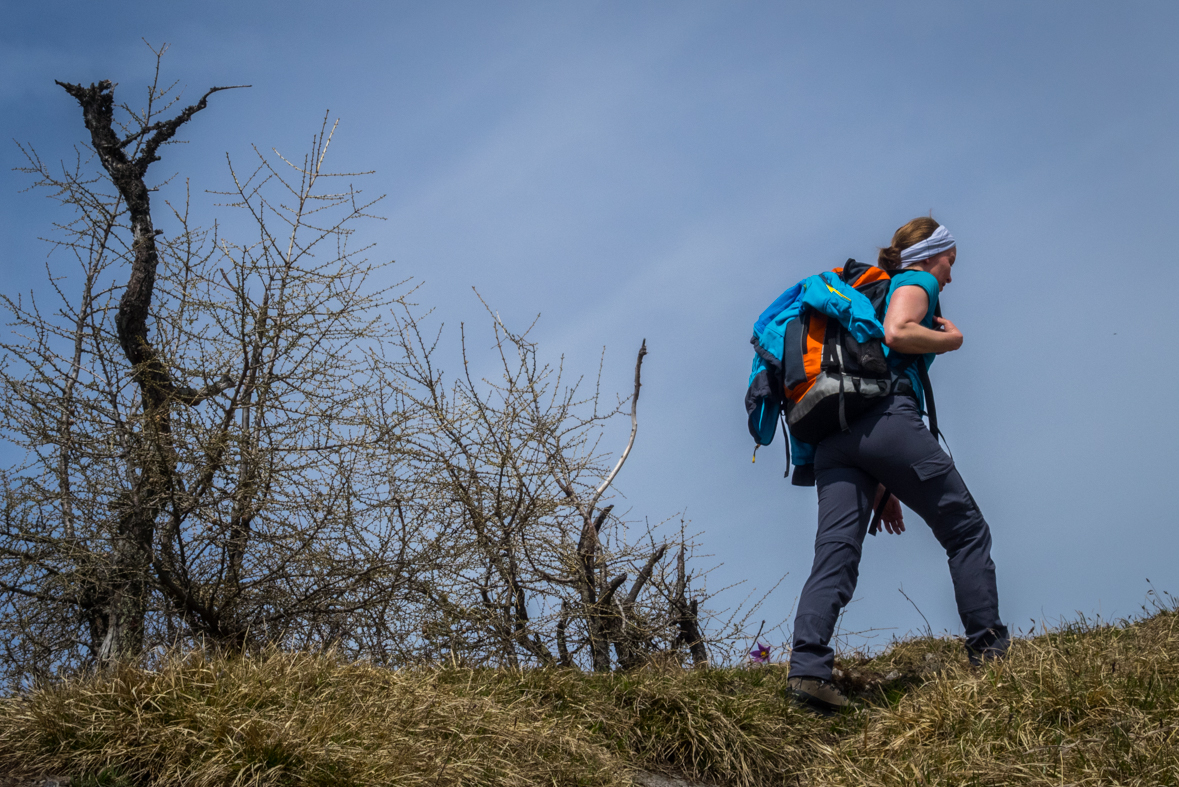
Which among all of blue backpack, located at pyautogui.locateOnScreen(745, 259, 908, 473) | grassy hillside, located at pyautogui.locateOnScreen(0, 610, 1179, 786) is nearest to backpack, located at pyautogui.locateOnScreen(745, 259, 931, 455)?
blue backpack, located at pyautogui.locateOnScreen(745, 259, 908, 473)

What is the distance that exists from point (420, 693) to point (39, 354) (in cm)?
343

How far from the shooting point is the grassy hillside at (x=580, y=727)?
295cm

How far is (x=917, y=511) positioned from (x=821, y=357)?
859 mm

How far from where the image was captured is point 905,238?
14.7 feet

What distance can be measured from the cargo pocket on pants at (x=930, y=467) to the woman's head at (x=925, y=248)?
0.91 meters

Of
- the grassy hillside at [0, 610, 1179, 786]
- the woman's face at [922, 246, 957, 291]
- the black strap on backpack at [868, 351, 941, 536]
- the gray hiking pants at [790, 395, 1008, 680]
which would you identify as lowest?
the grassy hillside at [0, 610, 1179, 786]

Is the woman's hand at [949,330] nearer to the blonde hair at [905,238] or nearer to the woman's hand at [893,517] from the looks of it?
the blonde hair at [905,238]

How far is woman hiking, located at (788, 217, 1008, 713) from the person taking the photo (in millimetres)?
4023

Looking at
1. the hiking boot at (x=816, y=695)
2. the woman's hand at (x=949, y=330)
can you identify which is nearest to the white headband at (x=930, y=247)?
the woman's hand at (x=949, y=330)

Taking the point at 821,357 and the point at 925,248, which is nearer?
the point at 821,357

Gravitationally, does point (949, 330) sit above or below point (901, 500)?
above

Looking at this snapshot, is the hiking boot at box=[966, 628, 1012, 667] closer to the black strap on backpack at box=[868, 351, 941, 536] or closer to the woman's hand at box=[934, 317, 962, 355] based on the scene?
the black strap on backpack at box=[868, 351, 941, 536]

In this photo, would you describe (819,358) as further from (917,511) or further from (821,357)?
(917,511)

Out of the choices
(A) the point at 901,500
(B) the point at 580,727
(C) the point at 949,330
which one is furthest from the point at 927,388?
(B) the point at 580,727
